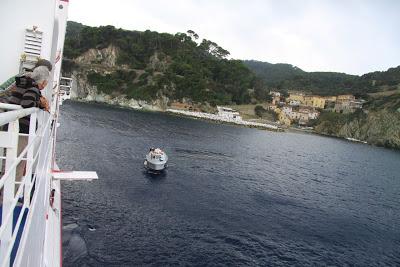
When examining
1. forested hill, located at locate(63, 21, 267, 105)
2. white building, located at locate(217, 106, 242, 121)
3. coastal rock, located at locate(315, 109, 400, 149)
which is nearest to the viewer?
coastal rock, located at locate(315, 109, 400, 149)

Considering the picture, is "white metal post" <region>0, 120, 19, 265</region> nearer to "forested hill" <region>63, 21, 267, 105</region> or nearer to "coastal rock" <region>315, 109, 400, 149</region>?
"forested hill" <region>63, 21, 267, 105</region>

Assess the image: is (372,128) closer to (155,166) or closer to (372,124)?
(372,124)

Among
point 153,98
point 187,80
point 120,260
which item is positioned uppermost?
point 187,80

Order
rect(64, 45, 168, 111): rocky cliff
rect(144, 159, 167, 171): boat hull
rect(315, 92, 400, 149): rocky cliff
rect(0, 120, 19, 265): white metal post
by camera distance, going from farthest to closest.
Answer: rect(64, 45, 168, 111): rocky cliff
rect(315, 92, 400, 149): rocky cliff
rect(144, 159, 167, 171): boat hull
rect(0, 120, 19, 265): white metal post

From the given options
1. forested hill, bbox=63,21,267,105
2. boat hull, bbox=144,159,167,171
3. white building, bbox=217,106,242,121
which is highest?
forested hill, bbox=63,21,267,105

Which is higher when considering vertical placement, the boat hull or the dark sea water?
the boat hull

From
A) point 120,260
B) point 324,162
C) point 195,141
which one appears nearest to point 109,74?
point 195,141

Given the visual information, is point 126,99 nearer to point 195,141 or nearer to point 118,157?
point 195,141

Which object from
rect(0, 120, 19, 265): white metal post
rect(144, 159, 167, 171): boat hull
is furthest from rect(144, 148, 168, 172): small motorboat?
rect(0, 120, 19, 265): white metal post
